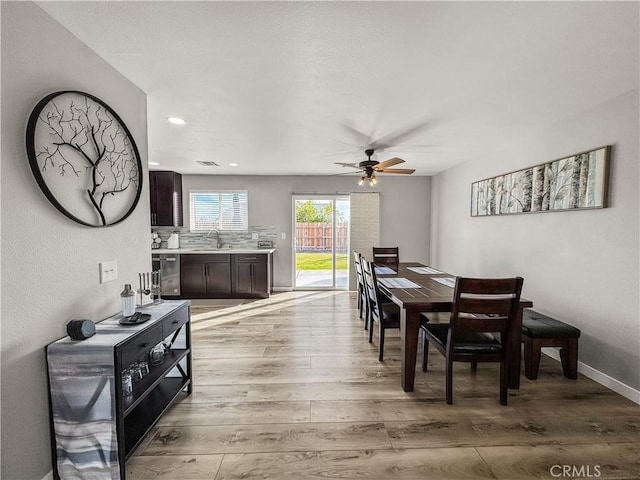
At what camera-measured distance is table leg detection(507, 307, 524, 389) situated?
2.25 meters

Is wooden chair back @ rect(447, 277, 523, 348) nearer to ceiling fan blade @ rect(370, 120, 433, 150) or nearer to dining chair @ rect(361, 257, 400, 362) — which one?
dining chair @ rect(361, 257, 400, 362)

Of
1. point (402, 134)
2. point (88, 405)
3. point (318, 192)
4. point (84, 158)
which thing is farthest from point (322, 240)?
point (88, 405)

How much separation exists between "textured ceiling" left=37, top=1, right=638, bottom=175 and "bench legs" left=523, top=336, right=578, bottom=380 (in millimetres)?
2037

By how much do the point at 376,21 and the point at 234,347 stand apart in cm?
312

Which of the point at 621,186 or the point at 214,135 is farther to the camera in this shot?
the point at 214,135

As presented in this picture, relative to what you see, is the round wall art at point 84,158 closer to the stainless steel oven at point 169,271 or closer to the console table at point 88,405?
the console table at point 88,405

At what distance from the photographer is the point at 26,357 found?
1300 mm

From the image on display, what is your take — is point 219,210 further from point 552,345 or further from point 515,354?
Result: point 552,345

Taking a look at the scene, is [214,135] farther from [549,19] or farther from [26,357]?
[549,19]

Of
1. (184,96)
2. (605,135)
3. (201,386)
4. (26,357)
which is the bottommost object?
(201,386)

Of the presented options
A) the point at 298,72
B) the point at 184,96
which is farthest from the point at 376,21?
the point at 184,96

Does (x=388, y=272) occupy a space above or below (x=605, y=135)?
below

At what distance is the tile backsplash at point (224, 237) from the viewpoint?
18.8 ft

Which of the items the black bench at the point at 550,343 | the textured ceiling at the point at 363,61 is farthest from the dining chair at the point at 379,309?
the textured ceiling at the point at 363,61
